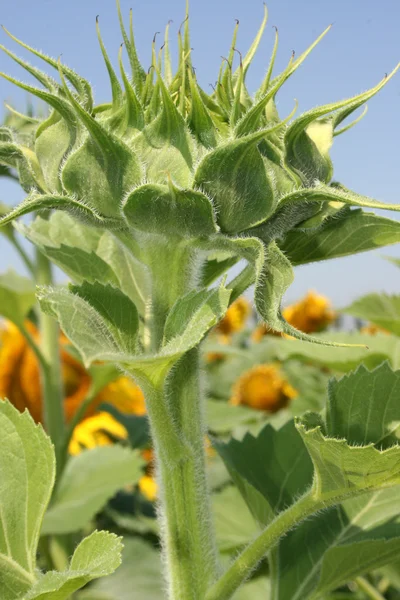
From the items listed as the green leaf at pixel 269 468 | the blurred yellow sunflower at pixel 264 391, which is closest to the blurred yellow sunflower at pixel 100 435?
the blurred yellow sunflower at pixel 264 391

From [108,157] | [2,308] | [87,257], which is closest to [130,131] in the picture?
[108,157]

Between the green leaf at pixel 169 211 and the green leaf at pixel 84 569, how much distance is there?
318mm

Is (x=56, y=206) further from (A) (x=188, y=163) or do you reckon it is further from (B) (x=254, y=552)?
(B) (x=254, y=552)

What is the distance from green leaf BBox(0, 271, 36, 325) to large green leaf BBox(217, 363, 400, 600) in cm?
111

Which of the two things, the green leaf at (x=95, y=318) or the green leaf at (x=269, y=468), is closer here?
the green leaf at (x=95, y=318)

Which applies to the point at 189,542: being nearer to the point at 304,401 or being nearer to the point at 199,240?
the point at 199,240

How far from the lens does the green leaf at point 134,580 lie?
198cm

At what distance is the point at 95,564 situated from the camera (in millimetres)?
761

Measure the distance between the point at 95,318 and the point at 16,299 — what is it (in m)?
1.39

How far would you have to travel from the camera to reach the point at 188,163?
0.73m

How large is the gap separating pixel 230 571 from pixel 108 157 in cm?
45

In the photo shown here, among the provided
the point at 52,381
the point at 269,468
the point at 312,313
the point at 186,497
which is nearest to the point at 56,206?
the point at 186,497

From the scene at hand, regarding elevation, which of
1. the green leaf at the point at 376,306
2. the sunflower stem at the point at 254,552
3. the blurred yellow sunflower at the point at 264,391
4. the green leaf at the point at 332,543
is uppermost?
the green leaf at the point at 376,306

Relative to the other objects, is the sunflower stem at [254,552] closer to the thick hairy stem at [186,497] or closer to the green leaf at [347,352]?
the thick hairy stem at [186,497]
